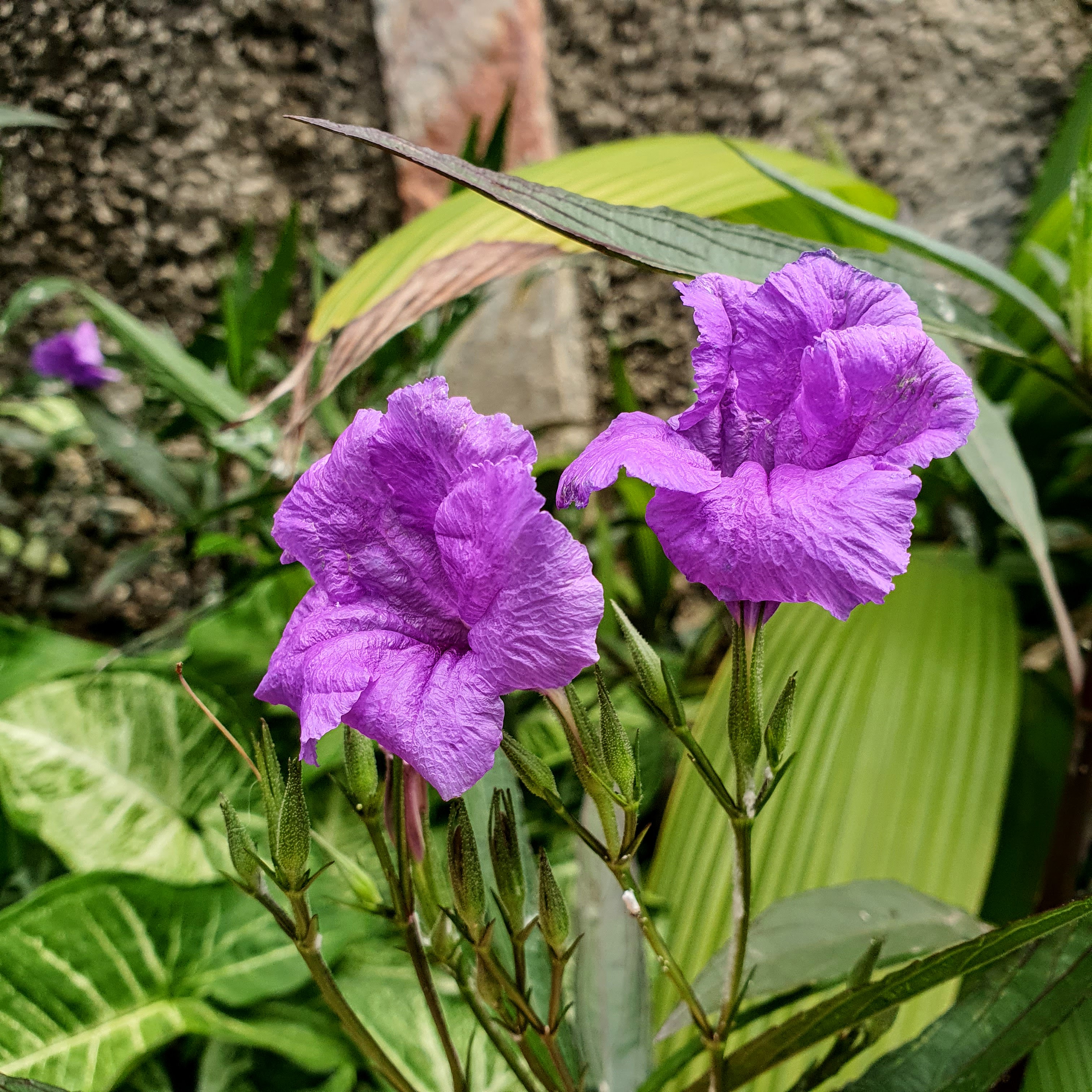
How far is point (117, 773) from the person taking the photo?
0.73 metres

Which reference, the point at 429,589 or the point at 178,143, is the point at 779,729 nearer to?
the point at 429,589

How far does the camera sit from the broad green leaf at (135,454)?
3.16ft

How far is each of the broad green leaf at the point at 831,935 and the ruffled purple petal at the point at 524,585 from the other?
0.84 feet

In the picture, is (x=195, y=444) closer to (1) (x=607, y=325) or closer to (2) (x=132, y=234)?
(2) (x=132, y=234)

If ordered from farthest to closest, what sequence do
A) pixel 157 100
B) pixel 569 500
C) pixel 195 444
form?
pixel 195 444 < pixel 157 100 < pixel 569 500

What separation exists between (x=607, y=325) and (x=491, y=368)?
0.19m

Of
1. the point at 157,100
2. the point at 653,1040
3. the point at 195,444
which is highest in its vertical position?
the point at 157,100

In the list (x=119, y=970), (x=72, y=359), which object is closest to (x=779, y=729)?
(x=119, y=970)

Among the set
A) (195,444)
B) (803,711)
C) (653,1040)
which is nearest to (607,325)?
(195,444)

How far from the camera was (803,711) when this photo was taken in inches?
28.4

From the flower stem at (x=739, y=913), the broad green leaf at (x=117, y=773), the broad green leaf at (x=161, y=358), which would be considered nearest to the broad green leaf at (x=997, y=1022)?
the flower stem at (x=739, y=913)

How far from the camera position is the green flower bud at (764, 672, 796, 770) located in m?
0.34

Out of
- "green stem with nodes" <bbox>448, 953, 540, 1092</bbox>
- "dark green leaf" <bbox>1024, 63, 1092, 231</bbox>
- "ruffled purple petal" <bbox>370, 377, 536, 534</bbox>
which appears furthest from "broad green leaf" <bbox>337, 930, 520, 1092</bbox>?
"dark green leaf" <bbox>1024, 63, 1092, 231</bbox>

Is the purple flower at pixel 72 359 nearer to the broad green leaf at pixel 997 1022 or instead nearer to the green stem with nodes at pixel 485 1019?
the green stem with nodes at pixel 485 1019
